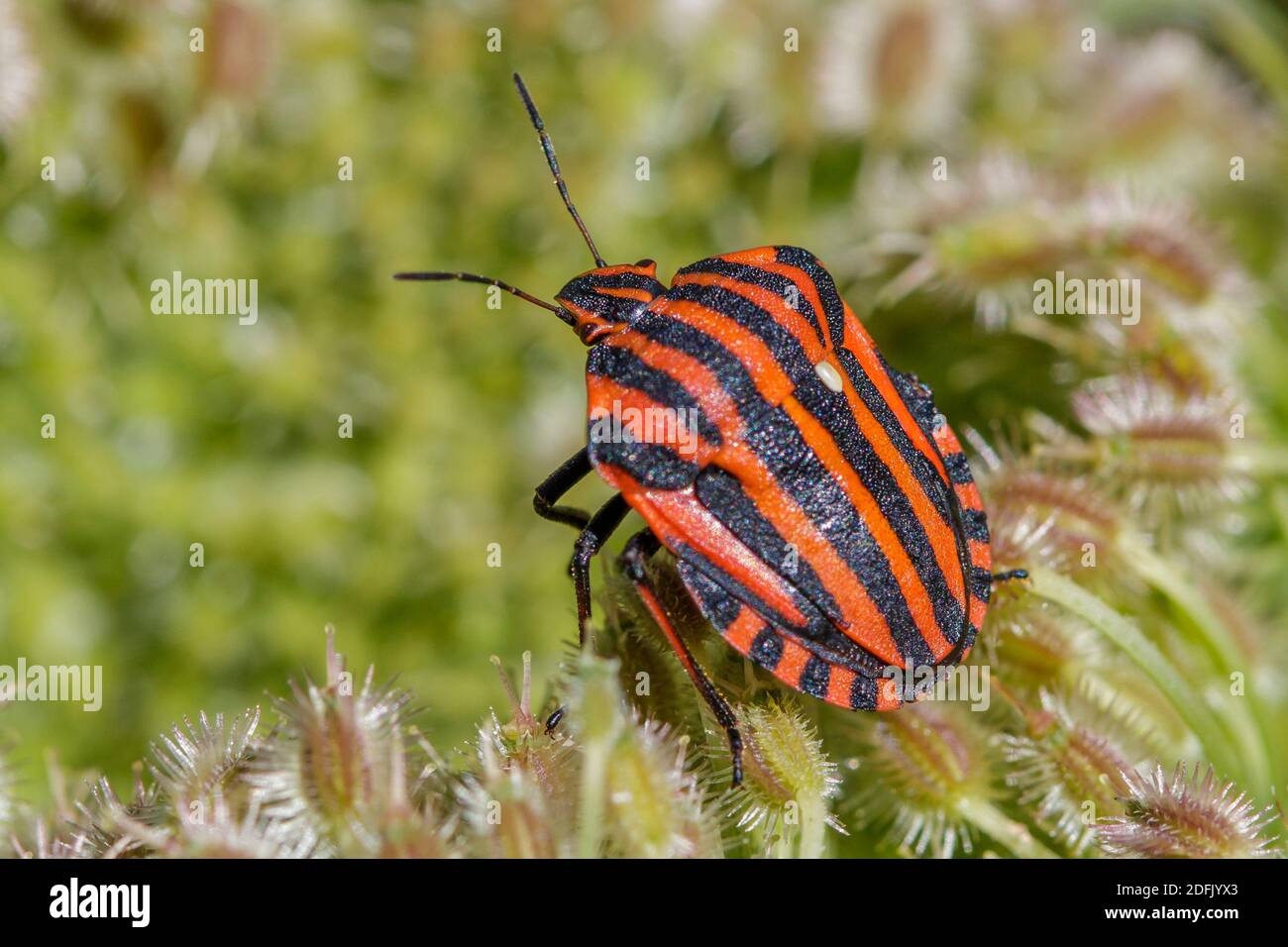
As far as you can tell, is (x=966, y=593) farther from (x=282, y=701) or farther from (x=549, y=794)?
(x=282, y=701)

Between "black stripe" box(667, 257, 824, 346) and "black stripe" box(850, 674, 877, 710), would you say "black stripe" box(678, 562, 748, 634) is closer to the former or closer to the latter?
"black stripe" box(850, 674, 877, 710)

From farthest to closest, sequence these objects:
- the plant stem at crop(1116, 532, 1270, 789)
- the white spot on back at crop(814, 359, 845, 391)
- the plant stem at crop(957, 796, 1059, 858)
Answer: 1. the plant stem at crop(1116, 532, 1270, 789)
2. the plant stem at crop(957, 796, 1059, 858)
3. the white spot on back at crop(814, 359, 845, 391)

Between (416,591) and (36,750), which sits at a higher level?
(416,591)

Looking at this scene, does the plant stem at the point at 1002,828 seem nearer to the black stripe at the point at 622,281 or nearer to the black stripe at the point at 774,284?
the black stripe at the point at 774,284

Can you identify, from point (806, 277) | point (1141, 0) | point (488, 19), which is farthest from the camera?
point (1141, 0)

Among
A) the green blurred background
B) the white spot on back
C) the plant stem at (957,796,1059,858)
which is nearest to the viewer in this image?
the white spot on back

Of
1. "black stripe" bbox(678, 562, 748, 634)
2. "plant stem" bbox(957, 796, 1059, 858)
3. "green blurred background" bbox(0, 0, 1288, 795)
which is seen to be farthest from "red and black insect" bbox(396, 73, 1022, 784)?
"green blurred background" bbox(0, 0, 1288, 795)
